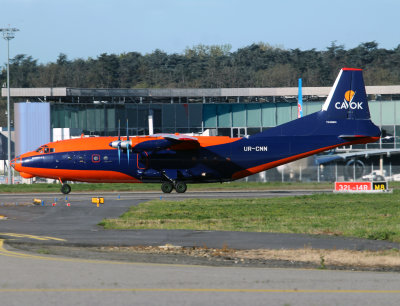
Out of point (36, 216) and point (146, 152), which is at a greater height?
point (146, 152)

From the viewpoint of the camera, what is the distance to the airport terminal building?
8462cm

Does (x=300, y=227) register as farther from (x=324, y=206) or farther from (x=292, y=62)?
(x=292, y=62)

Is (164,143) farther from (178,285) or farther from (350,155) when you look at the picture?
(178,285)

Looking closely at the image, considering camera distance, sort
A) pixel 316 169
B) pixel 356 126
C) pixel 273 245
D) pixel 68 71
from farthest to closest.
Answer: pixel 68 71 → pixel 316 169 → pixel 356 126 → pixel 273 245

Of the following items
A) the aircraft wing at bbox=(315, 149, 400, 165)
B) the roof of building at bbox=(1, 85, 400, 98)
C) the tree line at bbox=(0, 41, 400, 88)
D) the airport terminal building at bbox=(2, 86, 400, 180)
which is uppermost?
the tree line at bbox=(0, 41, 400, 88)

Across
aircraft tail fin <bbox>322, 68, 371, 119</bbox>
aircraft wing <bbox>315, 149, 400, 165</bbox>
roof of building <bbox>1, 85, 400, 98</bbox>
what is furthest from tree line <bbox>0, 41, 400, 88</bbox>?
aircraft tail fin <bbox>322, 68, 371, 119</bbox>

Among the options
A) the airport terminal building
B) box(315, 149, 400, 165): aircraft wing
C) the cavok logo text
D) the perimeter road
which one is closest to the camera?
the perimeter road

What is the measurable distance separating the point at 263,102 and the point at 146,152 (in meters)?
43.9

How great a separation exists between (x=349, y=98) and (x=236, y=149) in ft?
30.7

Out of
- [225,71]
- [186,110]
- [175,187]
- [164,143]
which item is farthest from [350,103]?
[225,71]

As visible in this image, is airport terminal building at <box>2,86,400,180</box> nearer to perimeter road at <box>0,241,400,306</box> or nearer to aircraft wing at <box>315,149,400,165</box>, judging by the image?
aircraft wing at <box>315,149,400,165</box>

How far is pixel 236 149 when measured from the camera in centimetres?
4922

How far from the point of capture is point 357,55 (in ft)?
622

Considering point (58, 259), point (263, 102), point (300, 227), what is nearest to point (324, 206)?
point (300, 227)
